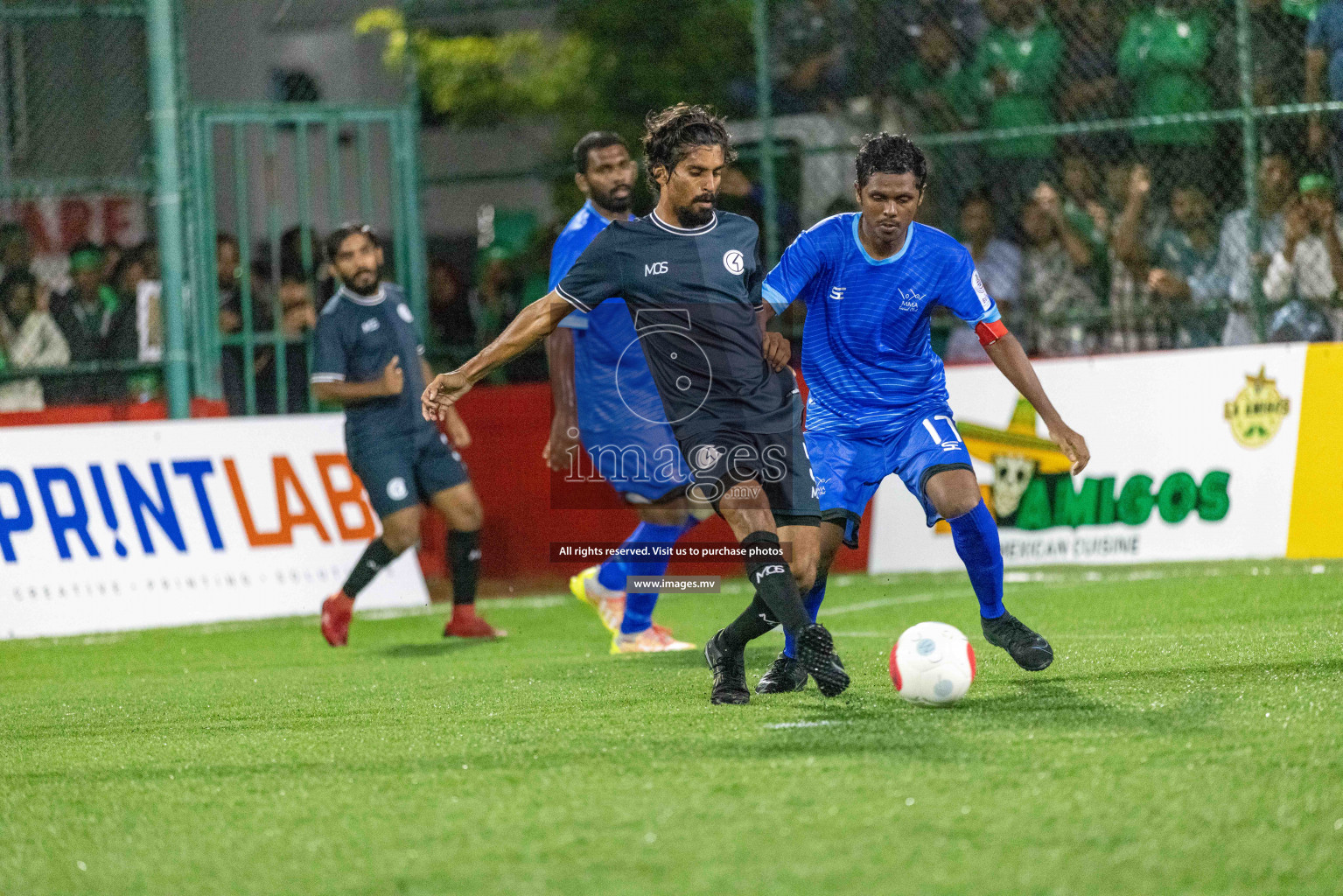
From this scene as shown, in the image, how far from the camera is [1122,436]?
33.5ft

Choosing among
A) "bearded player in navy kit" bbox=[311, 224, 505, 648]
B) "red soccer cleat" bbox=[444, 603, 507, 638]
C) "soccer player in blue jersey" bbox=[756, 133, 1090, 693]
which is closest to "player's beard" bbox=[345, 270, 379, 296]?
"bearded player in navy kit" bbox=[311, 224, 505, 648]

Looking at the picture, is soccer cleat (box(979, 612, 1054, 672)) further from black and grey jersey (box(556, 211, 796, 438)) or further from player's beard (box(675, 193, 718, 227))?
player's beard (box(675, 193, 718, 227))

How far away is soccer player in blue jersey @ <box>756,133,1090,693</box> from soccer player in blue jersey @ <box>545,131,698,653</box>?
152 centimetres

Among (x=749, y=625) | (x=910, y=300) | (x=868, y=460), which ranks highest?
(x=910, y=300)

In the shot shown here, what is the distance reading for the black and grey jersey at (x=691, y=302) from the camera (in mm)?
5715

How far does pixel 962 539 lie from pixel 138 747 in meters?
2.89

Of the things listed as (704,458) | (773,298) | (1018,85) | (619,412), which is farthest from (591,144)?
(1018,85)

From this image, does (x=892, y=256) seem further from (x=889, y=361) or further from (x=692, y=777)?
(x=692, y=777)

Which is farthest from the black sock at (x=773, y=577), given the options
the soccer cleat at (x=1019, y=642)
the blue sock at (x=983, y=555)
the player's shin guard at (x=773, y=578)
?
the soccer cleat at (x=1019, y=642)

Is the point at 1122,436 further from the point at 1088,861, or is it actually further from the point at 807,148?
the point at 1088,861

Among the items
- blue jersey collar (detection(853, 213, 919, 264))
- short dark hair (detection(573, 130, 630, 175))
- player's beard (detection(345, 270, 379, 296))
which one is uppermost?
short dark hair (detection(573, 130, 630, 175))

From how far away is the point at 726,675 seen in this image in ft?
18.9

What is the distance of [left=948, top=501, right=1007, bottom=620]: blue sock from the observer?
5.94 m

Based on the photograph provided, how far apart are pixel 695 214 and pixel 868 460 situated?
112 centimetres
